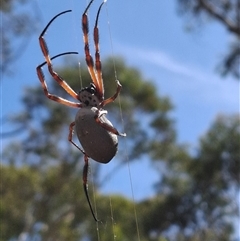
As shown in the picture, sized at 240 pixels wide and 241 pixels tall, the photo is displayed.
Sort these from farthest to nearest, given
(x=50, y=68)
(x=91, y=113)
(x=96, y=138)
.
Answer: (x=50, y=68) < (x=91, y=113) < (x=96, y=138)

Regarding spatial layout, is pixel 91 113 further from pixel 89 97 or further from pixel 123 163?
pixel 123 163

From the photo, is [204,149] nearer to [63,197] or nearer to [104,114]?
[63,197]

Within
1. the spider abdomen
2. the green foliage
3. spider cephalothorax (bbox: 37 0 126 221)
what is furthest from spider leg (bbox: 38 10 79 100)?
the green foliage

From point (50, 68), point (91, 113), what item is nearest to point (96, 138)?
point (91, 113)

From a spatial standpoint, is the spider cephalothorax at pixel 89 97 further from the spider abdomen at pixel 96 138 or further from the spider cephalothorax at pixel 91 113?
the spider abdomen at pixel 96 138

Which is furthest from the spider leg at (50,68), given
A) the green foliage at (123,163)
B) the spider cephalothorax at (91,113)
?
the green foliage at (123,163)
